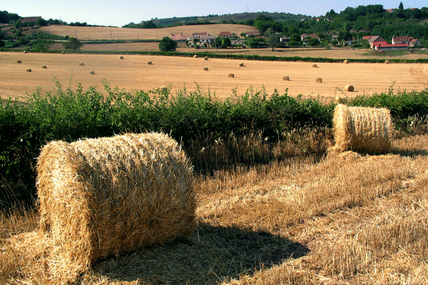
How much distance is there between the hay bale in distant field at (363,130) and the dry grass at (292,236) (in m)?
1.43

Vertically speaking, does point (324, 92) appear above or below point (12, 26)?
below

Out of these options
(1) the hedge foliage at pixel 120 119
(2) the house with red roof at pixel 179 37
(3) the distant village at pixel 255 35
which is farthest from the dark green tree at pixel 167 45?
Answer: (1) the hedge foliage at pixel 120 119

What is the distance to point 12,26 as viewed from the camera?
65.9 meters

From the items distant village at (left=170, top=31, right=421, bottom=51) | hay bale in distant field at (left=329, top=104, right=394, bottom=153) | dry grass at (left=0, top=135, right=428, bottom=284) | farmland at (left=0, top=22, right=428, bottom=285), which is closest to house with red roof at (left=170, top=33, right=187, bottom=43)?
distant village at (left=170, top=31, right=421, bottom=51)

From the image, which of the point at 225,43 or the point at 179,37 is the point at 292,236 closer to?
the point at 225,43

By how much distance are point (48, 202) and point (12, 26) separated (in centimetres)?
7565

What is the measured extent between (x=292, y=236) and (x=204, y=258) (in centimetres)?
144

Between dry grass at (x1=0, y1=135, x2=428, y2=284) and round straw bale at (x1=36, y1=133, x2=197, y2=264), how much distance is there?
0.34 meters

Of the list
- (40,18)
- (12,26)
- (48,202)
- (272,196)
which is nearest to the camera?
(48,202)

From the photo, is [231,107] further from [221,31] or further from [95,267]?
[221,31]

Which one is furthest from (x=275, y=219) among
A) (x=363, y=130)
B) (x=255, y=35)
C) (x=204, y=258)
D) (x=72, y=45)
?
(x=255, y=35)

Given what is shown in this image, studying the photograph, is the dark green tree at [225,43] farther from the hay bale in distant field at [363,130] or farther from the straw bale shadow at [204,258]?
the straw bale shadow at [204,258]

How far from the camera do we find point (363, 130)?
9016 millimetres

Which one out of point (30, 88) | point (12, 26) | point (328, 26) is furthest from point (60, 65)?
point (328, 26)
